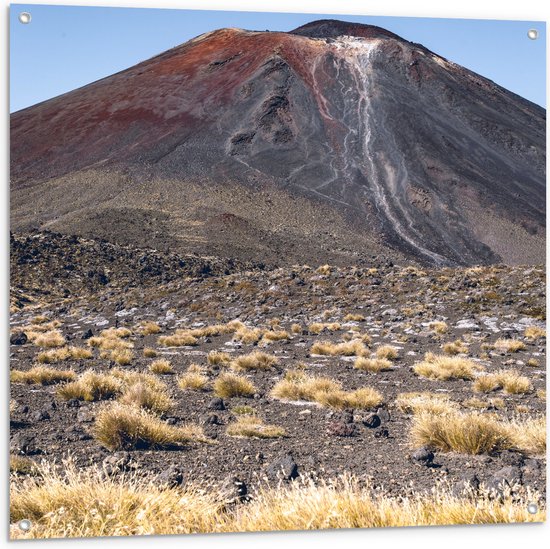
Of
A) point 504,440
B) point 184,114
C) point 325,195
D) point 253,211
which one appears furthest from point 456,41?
point 184,114

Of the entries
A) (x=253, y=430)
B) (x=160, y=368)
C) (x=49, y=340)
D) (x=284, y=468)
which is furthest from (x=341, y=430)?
(x=49, y=340)

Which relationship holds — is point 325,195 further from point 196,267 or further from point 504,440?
point 504,440

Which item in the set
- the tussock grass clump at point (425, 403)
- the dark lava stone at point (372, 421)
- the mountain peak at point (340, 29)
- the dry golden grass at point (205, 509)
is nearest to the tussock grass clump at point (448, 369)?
the tussock grass clump at point (425, 403)

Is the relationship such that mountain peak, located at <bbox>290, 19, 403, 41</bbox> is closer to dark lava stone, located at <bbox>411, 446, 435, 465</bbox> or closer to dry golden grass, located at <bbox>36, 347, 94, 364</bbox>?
dry golden grass, located at <bbox>36, 347, 94, 364</bbox>

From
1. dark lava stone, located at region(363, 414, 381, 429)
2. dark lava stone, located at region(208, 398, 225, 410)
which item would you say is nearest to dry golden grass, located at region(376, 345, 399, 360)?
dark lava stone, located at region(208, 398, 225, 410)

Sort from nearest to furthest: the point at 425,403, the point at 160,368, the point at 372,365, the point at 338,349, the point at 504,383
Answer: the point at 425,403
the point at 504,383
the point at 160,368
the point at 372,365
the point at 338,349

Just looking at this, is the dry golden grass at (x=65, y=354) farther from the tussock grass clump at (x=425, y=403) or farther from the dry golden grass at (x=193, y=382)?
the tussock grass clump at (x=425, y=403)

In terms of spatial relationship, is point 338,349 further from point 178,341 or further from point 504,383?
point 504,383
